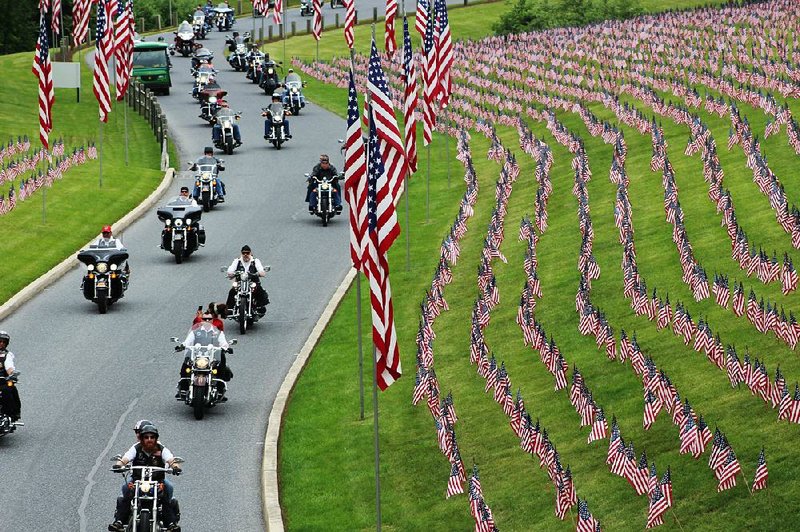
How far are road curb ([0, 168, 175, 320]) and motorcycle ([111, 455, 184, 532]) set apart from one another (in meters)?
13.7

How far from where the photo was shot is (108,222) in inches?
1689

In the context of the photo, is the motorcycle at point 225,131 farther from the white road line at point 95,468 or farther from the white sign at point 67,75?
the white road line at point 95,468

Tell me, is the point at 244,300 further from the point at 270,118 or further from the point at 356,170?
the point at 270,118

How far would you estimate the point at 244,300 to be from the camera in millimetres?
31719

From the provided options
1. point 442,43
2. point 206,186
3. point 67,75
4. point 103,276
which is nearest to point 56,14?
point 67,75

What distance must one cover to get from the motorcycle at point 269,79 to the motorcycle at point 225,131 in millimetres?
16476

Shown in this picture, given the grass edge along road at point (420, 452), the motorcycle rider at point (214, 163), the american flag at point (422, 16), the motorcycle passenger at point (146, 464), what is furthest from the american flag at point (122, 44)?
the motorcycle passenger at point (146, 464)

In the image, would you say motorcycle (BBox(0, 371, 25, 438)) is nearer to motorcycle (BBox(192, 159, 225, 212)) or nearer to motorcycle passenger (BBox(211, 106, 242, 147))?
motorcycle (BBox(192, 159, 225, 212))

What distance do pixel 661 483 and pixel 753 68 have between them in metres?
36.0

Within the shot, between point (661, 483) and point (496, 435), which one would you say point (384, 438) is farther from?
point (661, 483)

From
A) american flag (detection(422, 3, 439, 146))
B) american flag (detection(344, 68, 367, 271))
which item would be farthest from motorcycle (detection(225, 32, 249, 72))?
american flag (detection(344, 68, 367, 271))

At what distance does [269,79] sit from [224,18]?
31.0 m

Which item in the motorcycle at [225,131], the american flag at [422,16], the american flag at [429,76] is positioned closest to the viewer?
the american flag at [429,76]

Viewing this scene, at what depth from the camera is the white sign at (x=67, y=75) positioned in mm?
59375
